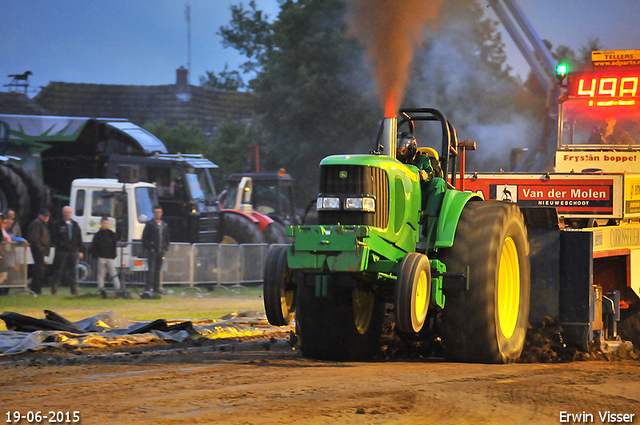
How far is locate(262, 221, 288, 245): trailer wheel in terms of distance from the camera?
76.6ft

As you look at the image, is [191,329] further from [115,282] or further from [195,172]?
[195,172]

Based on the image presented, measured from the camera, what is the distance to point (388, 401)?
19.6ft

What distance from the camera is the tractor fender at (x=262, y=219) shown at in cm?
2403

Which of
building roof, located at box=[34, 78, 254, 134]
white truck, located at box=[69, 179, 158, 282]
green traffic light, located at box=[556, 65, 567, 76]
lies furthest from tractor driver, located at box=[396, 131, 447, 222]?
building roof, located at box=[34, 78, 254, 134]

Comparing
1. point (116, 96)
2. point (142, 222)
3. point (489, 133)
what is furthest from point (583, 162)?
point (116, 96)

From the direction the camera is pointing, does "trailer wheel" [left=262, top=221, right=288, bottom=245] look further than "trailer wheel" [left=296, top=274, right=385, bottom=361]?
Yes

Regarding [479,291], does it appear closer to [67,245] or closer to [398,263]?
[398,263]

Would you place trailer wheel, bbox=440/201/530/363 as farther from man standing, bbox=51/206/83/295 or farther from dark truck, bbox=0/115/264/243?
dark truck, bbox=0/115/264/243

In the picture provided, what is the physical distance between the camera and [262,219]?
24344 mm

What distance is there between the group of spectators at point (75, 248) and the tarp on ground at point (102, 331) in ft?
21.3

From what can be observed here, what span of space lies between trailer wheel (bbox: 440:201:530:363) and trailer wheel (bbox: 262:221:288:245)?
1540 centimetres

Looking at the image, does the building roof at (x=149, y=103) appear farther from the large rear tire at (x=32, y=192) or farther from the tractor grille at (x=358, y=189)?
the tractor grille at (x=358, y=189)

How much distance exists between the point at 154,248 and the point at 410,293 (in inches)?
477

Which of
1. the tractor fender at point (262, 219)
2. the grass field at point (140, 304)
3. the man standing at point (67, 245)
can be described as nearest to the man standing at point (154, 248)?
the grass field at point (140, 304)
